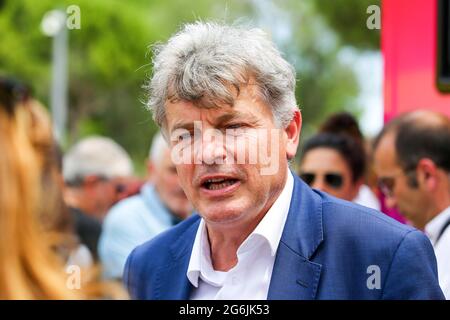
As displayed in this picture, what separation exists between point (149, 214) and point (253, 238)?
2909 mm

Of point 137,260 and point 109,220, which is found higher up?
point 137,260

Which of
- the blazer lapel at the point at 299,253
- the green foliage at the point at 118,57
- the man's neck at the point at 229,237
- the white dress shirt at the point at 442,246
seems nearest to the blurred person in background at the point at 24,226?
the blazer lapel at the point at 299,253

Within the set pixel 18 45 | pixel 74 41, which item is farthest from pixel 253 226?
pixel 74 41

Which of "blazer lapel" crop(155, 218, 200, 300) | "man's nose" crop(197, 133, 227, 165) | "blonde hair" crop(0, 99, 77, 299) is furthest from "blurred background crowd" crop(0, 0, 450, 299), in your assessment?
"man's nose" crop(197, 133, 227, 165)

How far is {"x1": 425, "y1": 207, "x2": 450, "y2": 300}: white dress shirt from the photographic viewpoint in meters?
3.11

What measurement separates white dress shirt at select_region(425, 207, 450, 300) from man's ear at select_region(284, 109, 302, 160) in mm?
865

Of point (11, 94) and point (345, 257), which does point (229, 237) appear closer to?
point (345, 257)

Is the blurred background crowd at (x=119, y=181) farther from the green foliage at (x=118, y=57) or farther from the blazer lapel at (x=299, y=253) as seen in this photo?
the green foliage at (x=118, y=57)

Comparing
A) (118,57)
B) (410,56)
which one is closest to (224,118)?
(410,56)

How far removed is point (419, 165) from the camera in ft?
12.7

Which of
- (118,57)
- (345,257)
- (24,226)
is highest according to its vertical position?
(118,57)

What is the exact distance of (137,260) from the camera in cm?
273

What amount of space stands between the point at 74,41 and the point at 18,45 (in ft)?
11.2
